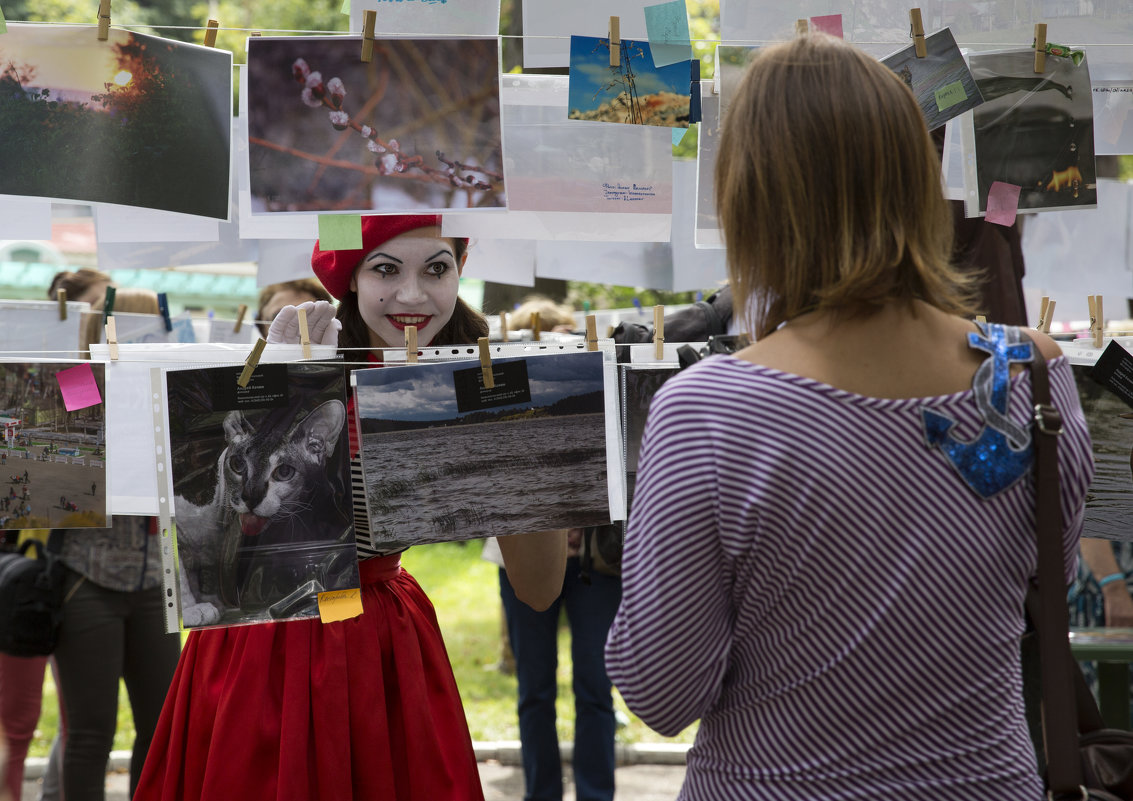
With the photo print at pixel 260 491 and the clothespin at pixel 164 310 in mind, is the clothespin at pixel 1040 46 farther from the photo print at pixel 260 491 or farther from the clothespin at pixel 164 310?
the clothespin at pixel 164 310

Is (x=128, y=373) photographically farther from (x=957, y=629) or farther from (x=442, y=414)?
(x=957, y=629)

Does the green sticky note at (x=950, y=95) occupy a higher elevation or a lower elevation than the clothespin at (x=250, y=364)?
higher

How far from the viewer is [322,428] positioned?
184 cm

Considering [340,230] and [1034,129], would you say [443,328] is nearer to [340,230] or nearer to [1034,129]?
[340,230]

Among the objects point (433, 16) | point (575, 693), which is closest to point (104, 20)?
point (433, 16)

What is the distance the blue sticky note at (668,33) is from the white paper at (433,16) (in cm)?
31

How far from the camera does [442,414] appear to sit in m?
1.86

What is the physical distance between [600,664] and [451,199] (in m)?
2.32

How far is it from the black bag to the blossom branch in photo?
1948mm

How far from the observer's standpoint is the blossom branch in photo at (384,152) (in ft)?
6.20

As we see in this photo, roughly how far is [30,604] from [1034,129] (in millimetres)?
2994

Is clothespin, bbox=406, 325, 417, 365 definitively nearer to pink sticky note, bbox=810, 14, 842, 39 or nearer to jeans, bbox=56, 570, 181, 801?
pink sticky note, bbox=810, 14, 842, 39

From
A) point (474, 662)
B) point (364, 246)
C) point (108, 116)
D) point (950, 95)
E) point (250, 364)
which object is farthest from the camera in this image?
point (474, 662)

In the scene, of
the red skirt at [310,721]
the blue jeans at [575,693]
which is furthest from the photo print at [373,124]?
the blue jeans at [575,693]
